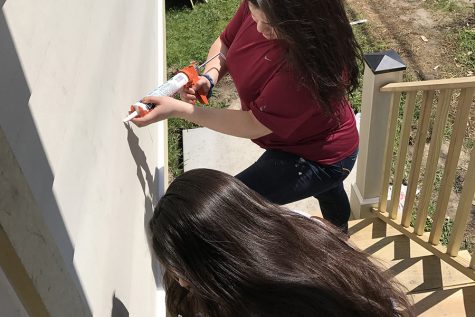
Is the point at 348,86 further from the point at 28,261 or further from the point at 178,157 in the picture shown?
the point at 178,157

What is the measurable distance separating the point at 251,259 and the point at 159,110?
30.5 inches

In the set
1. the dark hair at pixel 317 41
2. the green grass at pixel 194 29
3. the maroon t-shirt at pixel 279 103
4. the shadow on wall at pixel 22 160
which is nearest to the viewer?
the shadow on wall at pixel 22 160

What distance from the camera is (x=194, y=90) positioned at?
2.19m

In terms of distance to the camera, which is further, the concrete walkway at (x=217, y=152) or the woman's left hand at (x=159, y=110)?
the concrete walkway at (x=217, y=152)

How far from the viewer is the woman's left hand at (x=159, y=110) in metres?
1.77

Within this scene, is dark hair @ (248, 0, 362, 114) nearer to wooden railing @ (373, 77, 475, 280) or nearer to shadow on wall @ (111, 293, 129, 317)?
wooden railing @ (373, 77, 475, 280)

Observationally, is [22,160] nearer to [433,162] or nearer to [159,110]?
[159,110]

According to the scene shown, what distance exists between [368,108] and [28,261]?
2.13 meters

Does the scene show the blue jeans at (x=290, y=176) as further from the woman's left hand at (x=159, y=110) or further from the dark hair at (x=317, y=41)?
the woman's left hand at (x=159, y=110)

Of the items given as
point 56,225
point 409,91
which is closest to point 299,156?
point 409,91

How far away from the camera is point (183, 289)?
138 cm

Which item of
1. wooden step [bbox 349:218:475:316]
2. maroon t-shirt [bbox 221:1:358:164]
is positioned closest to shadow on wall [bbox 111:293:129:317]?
maroon t-shirt [bbox 221:1:358:164]

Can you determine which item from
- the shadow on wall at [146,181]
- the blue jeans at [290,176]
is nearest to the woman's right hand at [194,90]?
the shadow on wall at [146,181]

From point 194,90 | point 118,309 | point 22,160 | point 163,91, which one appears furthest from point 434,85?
point 22,160
